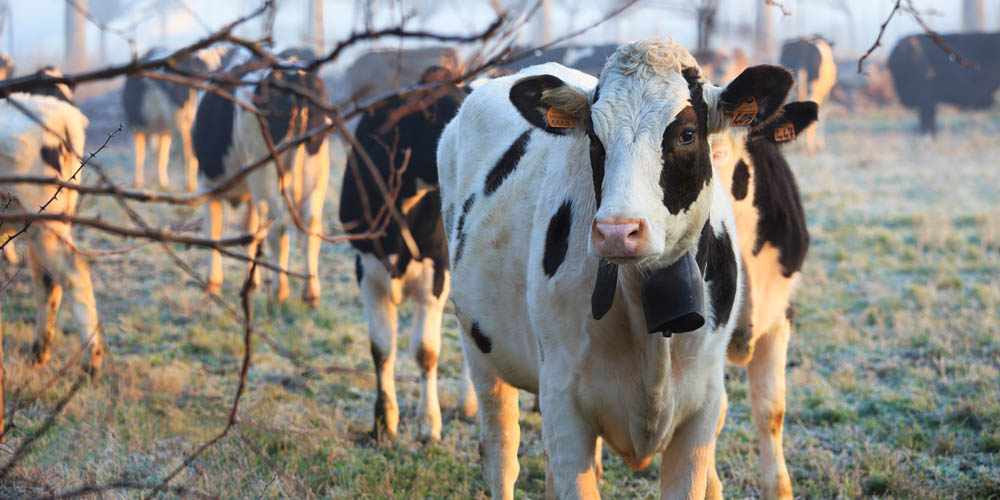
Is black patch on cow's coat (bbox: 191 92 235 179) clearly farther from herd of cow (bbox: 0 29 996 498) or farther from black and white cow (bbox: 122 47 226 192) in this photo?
black and white cow (bbox: 122 47 226 192)

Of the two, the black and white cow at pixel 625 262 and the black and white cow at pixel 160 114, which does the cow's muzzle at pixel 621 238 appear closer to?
the black and white cow at pixel 625 262

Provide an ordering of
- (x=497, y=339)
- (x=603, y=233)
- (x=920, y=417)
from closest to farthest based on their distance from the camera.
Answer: (x=603, y=233)
(x=497, y=339)
(x=920, y=417)

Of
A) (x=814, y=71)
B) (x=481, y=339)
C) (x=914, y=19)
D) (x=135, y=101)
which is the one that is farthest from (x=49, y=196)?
(x=814, y=71)

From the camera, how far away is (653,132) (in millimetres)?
2668

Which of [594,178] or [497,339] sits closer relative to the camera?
[594,178]

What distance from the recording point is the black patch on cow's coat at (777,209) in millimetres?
4180

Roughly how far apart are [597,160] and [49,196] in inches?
166

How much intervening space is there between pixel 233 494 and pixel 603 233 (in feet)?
7.97

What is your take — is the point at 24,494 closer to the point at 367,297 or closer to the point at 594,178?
the point at 367,297

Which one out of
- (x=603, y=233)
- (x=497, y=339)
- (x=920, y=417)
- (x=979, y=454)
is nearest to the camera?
(x=603, y=233)

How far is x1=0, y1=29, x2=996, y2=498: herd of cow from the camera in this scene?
2.68 metres

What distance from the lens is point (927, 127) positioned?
2094cm

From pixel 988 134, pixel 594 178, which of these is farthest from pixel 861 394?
pixel 988 134

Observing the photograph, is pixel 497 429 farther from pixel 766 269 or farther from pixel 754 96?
pixel 754 96
